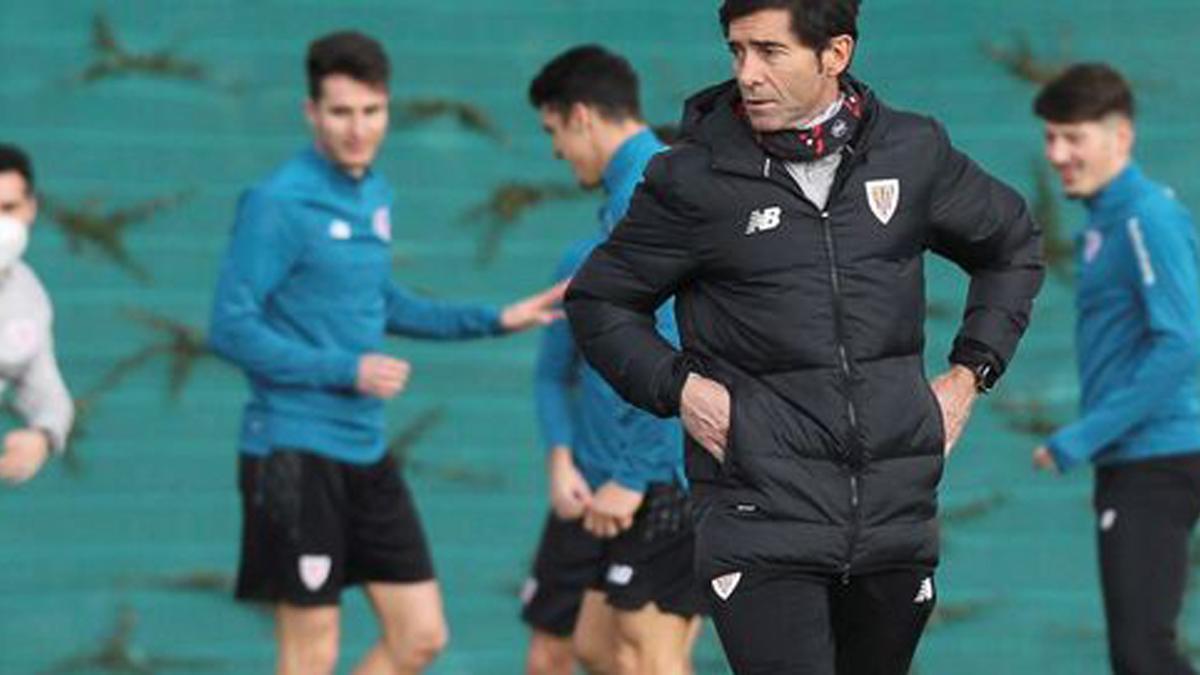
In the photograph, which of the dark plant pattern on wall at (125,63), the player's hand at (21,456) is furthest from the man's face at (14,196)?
the dark plant pattern on wall at (125,63)

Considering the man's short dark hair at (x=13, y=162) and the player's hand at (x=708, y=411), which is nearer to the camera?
the player's hand at (x=708, y=411)

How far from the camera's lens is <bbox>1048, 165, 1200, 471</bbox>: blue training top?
8.63m

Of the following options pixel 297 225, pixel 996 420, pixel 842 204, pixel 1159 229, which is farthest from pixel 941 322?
pixel 842 204

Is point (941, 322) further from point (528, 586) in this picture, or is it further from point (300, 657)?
point (300, 657)

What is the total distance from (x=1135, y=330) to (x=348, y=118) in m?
2.17

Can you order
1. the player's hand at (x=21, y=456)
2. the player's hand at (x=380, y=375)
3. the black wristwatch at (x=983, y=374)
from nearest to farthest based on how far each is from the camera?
the black wristwatch at (x=983, y=374) → the player's hand at (x=21, y=456) → the player's hand at (x=380, y=375)

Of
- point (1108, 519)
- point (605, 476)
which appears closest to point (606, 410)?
point (605, 476)

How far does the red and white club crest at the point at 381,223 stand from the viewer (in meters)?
8.84

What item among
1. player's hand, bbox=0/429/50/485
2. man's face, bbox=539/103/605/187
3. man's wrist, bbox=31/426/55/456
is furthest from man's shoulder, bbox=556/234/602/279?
player's hand, bbox=0/429/50/485

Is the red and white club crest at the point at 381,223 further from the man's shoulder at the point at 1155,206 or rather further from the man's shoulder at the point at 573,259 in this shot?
the man's shoulder at the point at 1155,206

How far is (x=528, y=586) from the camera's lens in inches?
365

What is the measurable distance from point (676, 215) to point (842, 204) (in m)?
0.31

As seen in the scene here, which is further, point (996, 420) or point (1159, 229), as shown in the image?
point (996, 420)

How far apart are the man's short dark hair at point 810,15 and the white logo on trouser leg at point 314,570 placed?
9.51 feet
